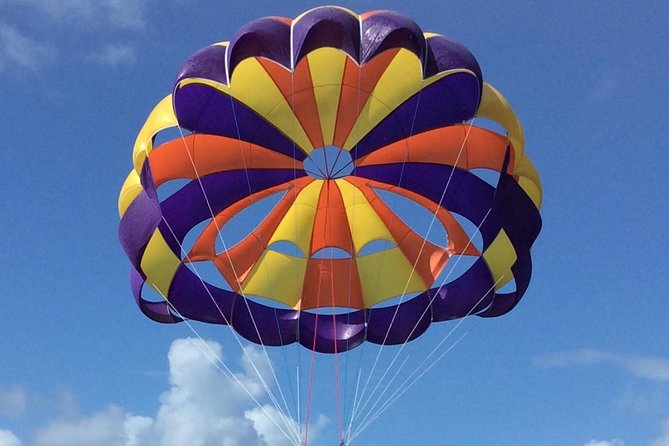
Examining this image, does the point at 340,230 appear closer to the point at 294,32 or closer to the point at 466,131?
the point at 466,131

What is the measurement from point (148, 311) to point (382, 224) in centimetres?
408

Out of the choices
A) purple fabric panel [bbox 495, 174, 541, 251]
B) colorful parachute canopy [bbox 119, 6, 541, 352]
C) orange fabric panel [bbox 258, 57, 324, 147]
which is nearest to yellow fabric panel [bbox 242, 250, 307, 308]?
colorful parachute canopy [bbox 119, 6, 541, 352]

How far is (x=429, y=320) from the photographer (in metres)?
14.6

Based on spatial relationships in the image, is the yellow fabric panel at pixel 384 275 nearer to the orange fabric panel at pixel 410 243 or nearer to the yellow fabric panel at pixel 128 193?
the orange fabric panel at pixel 410 243

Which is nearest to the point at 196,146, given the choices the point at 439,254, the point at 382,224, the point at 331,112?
the point at 331,112

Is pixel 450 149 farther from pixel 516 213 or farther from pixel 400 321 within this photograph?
pixel 400 321

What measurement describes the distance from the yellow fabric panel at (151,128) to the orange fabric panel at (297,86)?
1.56 meters

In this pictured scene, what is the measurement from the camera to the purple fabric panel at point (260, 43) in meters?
11.8

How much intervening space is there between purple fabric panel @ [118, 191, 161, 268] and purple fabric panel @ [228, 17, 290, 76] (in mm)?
2587

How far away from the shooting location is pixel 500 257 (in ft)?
46.0

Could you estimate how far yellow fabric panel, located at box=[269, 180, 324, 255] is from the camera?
14789 millimetres

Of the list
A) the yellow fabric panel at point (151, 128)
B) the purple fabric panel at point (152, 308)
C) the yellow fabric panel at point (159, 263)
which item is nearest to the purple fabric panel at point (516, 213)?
the yellow fabric panel at point (151, 128)

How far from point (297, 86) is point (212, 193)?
219cm

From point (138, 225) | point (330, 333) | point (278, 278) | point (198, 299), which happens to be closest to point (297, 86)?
point (138, 225)
